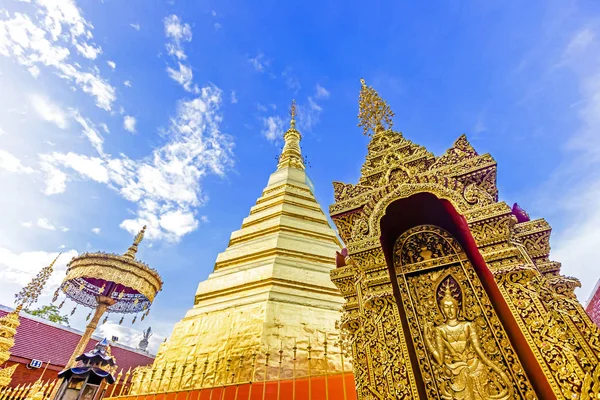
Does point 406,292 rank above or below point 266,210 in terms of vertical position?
below

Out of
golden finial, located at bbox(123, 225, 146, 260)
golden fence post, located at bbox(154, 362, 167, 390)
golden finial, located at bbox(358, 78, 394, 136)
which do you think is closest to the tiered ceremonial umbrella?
golden finial, located at bbox(123, 225, 146, 260)

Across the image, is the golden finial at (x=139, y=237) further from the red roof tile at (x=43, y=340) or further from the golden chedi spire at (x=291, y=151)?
the golden chedi spire at (x=291, y=151)

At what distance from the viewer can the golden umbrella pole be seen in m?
12.8

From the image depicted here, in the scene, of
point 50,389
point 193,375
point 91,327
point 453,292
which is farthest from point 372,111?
point 91,327

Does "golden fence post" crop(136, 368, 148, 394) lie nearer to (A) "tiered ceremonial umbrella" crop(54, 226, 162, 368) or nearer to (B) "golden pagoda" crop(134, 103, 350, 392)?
(B) "golden pagoda" crop(134, 103, 350, 392)

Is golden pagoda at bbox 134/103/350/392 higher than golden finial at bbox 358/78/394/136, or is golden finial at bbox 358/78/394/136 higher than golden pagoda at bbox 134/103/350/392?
golden finial at bbox 358/78/394/136

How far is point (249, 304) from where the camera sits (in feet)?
22.8

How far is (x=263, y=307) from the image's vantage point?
6.63 meters

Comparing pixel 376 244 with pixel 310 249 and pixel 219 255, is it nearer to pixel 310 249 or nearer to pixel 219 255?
pixel 310 249

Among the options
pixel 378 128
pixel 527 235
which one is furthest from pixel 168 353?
pixel 527 235

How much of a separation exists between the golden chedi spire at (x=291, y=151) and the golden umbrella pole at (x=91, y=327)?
11931 millimetres

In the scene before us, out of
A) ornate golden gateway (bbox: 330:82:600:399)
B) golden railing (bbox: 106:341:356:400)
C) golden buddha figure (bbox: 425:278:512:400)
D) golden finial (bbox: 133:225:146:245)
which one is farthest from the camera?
golden finial (bbox: 133:225:146:245)

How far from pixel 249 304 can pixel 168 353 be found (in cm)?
213

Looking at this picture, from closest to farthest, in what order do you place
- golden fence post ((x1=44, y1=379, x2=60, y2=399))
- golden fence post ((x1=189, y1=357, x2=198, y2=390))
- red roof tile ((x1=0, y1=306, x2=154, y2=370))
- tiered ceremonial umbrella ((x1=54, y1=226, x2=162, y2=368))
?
golden fence post ((x1=189, y1=357, x2=198, y2=390)) < golden fence post ((x1=44, y1=379, x2=60, y2=399)) < red roof tile ((x1=0, y1=306, x2=154, y2=370)) < tiered ceremonial umbrella ((x1=54, y1=226, x2=162, y2=368))
